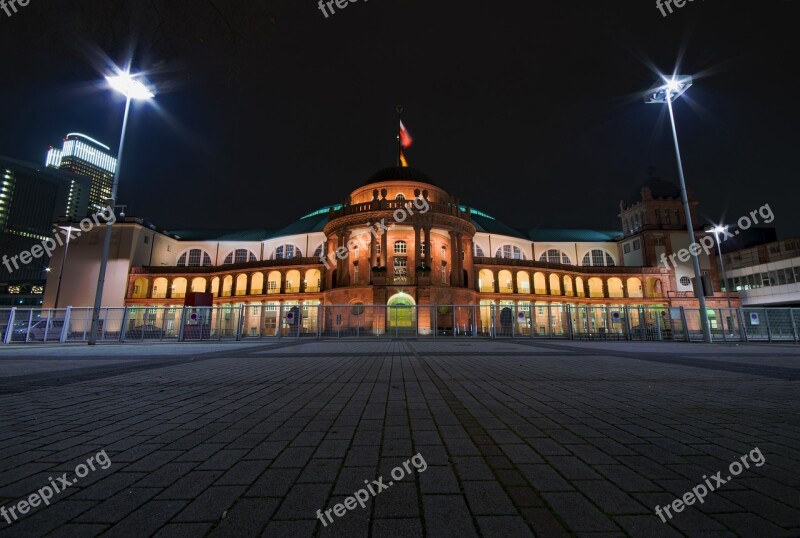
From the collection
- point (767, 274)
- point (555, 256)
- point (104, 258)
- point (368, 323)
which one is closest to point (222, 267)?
point (104, 258)

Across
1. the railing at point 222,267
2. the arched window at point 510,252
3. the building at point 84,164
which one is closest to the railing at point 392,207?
the railing at point 222,267

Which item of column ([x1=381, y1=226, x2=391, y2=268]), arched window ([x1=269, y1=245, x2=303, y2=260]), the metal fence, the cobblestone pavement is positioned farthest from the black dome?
the cobblestone pavement

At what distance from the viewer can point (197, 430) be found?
129 inches

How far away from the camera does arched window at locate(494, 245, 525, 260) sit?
211 ft

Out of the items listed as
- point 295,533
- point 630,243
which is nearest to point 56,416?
point 295,533

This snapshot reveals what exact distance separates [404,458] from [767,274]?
75.4m

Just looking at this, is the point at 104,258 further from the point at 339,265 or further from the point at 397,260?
the point at 397,260

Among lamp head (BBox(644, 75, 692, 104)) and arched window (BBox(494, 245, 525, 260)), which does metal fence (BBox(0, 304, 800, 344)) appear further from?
arched window (BBox(494, 245, 525, 260))

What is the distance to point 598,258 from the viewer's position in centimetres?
6894

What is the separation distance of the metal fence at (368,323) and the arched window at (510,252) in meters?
40.5

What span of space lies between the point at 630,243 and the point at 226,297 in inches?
2620

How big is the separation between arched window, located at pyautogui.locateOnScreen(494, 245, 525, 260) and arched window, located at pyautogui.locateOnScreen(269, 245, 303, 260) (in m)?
32.7

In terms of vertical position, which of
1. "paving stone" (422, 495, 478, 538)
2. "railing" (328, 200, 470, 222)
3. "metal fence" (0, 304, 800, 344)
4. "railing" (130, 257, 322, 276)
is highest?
"railing" (328, 200, 470, 222)

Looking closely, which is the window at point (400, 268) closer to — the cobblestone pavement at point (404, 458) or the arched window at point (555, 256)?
the arched window at point (555, 256)
